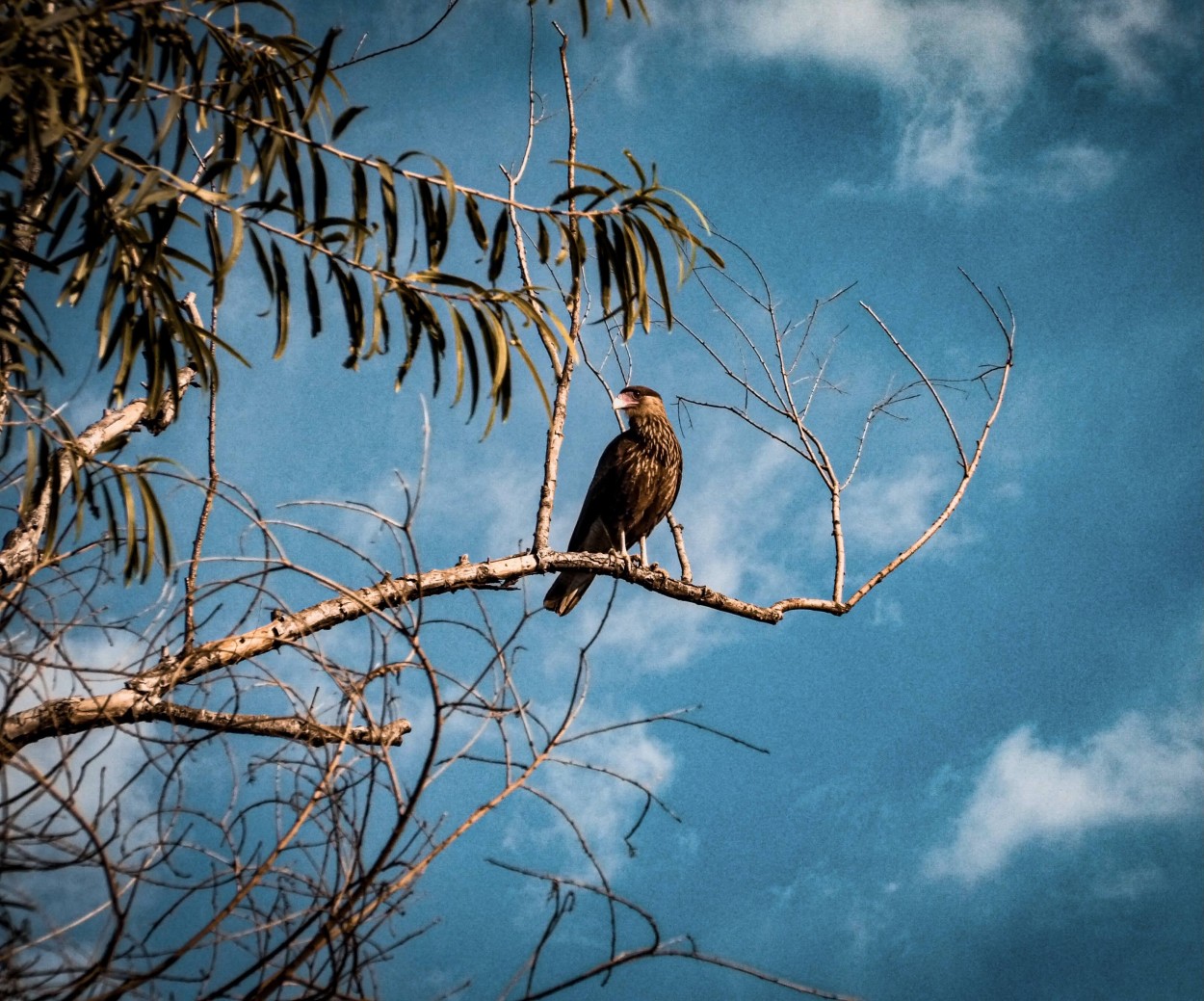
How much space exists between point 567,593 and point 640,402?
4.68ft

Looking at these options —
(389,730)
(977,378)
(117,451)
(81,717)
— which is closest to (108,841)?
(389,730)

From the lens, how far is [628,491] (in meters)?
5.36

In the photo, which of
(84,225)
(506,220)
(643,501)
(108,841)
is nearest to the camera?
(108,841)

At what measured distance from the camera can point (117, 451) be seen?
2725 mm

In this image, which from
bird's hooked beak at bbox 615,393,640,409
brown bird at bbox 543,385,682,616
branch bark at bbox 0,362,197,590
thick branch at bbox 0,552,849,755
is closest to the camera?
thick branch at bbox 0,552,849,755

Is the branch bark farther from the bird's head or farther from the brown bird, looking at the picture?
the bird's head

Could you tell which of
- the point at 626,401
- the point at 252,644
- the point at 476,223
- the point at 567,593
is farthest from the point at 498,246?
the point at 626,401

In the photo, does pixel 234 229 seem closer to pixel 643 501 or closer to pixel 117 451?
pixel 117 451

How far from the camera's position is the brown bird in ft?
17.6

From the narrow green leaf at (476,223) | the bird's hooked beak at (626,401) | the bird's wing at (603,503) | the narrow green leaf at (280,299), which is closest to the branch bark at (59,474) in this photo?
the narrow green leaf at (280,299)

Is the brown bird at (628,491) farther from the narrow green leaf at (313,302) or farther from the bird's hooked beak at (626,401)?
the narrow green leaf at (313,302)

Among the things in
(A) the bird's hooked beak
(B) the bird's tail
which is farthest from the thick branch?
(A) the bird's hooked beak

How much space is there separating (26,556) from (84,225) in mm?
890

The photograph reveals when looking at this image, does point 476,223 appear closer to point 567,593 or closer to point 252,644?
point 252,644
